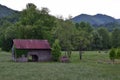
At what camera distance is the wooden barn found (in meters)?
60.0

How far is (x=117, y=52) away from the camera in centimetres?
6175

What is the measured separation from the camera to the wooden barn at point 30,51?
197 ft

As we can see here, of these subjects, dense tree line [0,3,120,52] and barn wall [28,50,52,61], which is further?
dense tree line [0,3,120,52]

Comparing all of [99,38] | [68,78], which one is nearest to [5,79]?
[68,78]

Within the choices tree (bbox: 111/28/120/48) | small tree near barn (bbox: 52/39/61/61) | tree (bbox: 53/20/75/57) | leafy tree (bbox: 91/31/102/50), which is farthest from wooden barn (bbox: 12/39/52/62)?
tree (bbox: 111/28/120/48)

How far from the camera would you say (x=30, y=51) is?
201ft

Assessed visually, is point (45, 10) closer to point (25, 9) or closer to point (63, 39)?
point (25, 9)

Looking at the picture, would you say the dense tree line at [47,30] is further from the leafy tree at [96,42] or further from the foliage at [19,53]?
the leafy tree at [96,42]

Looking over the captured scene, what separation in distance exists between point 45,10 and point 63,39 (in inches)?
516

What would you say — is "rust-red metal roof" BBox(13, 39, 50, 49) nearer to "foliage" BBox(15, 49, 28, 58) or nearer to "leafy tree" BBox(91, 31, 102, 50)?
"foliage" BBox(15, 49, 28, 58)

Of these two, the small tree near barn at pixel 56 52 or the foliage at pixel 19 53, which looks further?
the small tree near barn at pixel 56 52

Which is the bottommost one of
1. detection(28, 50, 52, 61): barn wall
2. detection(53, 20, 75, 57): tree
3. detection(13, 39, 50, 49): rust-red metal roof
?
detection(28, 50, 52, 61): barn wall

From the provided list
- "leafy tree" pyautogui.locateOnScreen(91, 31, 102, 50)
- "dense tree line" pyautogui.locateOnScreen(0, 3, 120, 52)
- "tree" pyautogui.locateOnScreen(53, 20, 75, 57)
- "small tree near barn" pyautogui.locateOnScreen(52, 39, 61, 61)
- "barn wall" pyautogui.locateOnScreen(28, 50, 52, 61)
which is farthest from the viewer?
"leafy tree" pyautogui.locateOnScreen(91, 31, 102, 50)

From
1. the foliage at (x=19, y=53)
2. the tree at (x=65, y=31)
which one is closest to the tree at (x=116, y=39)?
the tree at (x=65, y=31)
